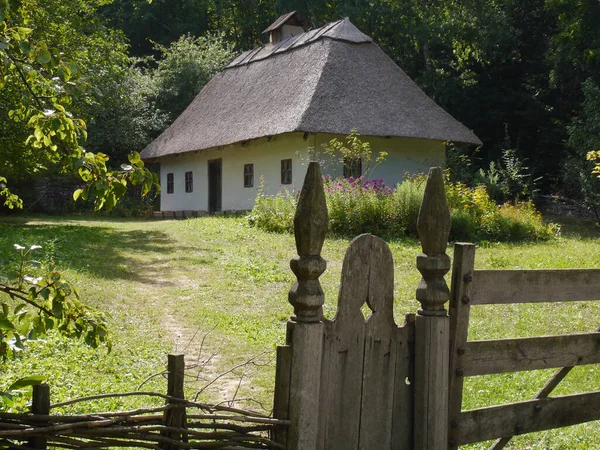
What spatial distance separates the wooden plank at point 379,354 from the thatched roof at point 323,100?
1561cm

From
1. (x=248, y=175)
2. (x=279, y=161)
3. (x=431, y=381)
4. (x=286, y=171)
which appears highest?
(x=279, y=161)

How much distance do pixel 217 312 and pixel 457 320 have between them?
5019 millimetres

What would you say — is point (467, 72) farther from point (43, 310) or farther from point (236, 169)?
point (43, 310)

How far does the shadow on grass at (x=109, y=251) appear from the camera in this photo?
10781 millimetres

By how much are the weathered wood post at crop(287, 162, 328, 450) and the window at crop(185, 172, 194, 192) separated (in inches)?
949

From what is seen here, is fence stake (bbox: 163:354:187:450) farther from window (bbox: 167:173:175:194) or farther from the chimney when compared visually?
window (bbox: 167:173:175:194)

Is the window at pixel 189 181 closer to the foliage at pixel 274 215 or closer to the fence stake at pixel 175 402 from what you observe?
the foliage at pixel 274 215

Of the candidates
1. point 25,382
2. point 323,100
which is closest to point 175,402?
point 25,382

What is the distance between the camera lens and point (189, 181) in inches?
1069

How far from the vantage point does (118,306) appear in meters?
8.27

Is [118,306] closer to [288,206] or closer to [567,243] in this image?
[288,206]

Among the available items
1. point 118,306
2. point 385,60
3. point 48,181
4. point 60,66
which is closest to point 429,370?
point 60,66

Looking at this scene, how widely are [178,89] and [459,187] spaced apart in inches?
792

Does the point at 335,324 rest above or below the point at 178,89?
below
